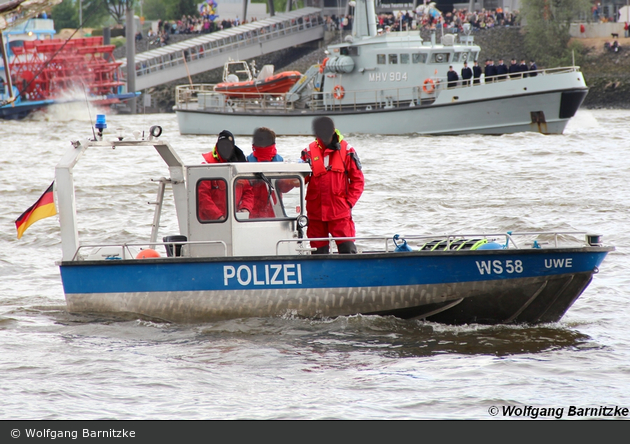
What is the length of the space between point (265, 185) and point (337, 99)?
86.0 ft

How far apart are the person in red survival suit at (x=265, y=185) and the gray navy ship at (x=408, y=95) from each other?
910 inches

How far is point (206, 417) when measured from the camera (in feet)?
21.4

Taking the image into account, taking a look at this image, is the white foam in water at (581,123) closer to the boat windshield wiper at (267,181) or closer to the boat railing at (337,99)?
the boat railing at (337,99)

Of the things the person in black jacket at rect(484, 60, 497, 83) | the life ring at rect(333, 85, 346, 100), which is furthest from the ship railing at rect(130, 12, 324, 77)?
the person in black jacket at rect(484, 60, 497, 83)

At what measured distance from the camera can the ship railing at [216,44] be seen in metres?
66.0

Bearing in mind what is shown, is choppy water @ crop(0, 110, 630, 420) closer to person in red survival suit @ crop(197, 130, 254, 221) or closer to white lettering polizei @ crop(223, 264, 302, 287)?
white lettering polizei @ crop(223, 264, 302, 287)

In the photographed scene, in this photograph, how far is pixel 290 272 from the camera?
335 inches

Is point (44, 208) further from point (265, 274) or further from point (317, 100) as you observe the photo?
point (317, 100)

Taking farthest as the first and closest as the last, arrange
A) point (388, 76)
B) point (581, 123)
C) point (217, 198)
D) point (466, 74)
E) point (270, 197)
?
1. point (581, 123)
2. point (388, 76)
3. point (466, 74)
4. point (270, 197)
5. point (217, 198)

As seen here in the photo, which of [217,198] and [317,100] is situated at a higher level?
[317,100]

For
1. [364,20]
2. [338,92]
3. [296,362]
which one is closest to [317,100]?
[338,92]

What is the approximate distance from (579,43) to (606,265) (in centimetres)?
5139

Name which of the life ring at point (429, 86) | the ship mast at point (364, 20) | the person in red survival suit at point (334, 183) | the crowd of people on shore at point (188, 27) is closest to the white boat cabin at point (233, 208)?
the person in red survival suit at point (334, 183)
